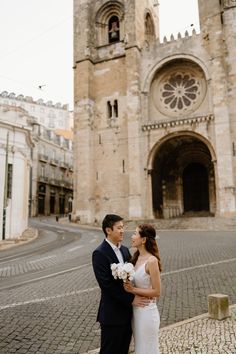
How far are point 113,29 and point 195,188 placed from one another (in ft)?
59.3

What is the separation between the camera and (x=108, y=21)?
35.3 metres

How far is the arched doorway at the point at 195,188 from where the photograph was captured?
33.1 meters

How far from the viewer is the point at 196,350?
13.6 feet

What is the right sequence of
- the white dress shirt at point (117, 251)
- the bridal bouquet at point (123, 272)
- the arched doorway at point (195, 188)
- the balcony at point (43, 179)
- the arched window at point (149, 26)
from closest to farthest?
the bridal bouquet at point (123, 272) → the white dress shirt at point (117, 251) → the arched doorway at point (195, 188) → the arched window at point (149, 26) → the balcony at point (43, 179)

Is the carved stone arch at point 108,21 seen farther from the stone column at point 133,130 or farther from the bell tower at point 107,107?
the stone column at point 133,130

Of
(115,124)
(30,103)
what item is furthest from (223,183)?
(30,103)

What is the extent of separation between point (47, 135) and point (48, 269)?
45801 millimetres

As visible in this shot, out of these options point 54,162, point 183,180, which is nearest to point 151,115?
point 183,180

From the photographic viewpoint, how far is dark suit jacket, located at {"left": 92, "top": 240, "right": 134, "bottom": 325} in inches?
118

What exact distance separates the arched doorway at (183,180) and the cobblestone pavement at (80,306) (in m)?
21.2

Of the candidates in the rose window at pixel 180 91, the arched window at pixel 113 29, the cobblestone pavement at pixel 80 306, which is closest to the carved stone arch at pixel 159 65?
the rose window at pixel 180 91

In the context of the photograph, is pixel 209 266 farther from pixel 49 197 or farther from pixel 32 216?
pixel 49 197

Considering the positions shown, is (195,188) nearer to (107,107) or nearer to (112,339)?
(107,107)

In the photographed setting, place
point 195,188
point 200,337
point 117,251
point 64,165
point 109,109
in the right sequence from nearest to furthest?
point 117,251
point 200,337
point 109,109
point 195,188
point 64,165
